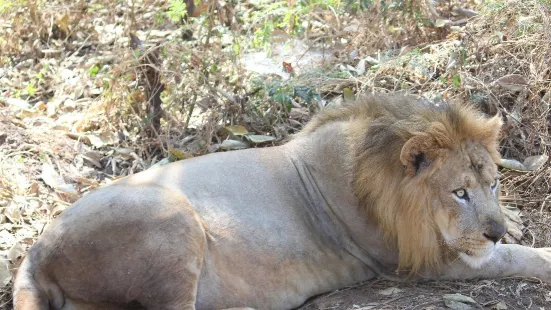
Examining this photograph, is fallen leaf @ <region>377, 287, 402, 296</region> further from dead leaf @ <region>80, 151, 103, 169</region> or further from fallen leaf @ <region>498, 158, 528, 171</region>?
dead leaf @ <region>80, 151, 103, 169</region>

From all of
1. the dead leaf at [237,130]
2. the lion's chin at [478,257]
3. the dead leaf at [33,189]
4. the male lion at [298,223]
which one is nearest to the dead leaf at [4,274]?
the male lion at [298,223]

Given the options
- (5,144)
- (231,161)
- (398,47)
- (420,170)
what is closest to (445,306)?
(420,170)

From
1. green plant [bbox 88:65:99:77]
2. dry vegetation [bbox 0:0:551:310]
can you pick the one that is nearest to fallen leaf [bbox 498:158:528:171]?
dry vegetation [bbox 0:0:551:310]

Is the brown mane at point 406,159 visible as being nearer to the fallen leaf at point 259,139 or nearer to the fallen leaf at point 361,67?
the fallen leaf at point 259,139

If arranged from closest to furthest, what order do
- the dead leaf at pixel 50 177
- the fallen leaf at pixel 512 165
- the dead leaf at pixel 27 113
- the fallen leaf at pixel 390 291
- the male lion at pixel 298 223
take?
1. the male lion at pixel 298 223
2. the fallen leaf at pixel 390 291
3. the fallen leaf at pixel 512 165
4. the dead leaf at pixel 50 177
5. the dead leaf at pixel 27 113

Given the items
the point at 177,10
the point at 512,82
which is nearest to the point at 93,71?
the point at 177,10

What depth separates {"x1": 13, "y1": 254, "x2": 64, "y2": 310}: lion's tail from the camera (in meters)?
3.75

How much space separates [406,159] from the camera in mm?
4082

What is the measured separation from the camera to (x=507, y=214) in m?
4.94

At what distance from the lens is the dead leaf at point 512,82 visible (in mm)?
5820

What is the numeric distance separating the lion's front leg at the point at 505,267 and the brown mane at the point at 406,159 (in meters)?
0.14

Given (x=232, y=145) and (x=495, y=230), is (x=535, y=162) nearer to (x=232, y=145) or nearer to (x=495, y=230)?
(x=495, y=230)

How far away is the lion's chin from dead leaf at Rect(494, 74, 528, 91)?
1969mm

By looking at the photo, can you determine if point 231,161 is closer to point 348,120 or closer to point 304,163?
point 304,163
